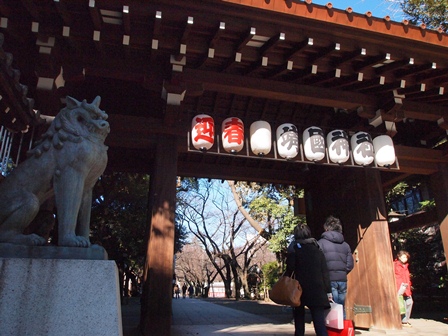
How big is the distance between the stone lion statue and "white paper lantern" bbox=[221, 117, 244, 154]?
9.35 feet

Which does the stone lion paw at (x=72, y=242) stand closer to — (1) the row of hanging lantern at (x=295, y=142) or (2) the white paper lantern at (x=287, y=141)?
(1) the row of hanging lantern at (x=295, y=142)

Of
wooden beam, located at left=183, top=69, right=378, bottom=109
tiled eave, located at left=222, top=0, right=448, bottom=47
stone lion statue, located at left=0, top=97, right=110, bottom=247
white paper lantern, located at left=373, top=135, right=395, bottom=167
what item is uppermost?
tiled eave, located at left=222, top=0, right=448, bottom=47

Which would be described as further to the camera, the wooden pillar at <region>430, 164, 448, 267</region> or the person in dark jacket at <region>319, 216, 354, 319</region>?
the wooden pillar at <region>430, 164, 448, 267</region>

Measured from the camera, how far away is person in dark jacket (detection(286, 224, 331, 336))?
364cm

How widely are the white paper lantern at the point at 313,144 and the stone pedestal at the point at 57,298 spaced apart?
13.9 ft

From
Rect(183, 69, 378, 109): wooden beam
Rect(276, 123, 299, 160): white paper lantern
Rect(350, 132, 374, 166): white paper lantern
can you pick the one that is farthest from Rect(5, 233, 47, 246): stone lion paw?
Rect(350, 132, 374, 166): white paper lantern

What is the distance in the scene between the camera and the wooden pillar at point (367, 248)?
6.05 meters

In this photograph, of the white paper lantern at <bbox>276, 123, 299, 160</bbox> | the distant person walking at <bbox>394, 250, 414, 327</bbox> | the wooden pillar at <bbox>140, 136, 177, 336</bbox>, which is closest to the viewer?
the wooden pillar at <bbox>140, 136, 177, 336</bbox>

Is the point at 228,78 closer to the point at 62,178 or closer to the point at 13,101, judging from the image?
the point at 13,101

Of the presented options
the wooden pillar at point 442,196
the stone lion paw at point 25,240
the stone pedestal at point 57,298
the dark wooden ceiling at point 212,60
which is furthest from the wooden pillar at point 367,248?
the stone lion paw at point 25,240

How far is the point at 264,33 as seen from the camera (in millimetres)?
4629

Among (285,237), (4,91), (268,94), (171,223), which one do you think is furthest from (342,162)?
(285,237)

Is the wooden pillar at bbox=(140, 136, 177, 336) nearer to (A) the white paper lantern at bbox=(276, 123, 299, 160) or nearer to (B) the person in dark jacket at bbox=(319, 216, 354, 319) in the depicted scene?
(A) the white paper lantern at bbox=(276, 123, 299, 160)

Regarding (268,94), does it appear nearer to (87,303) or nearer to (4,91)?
(4,91)
